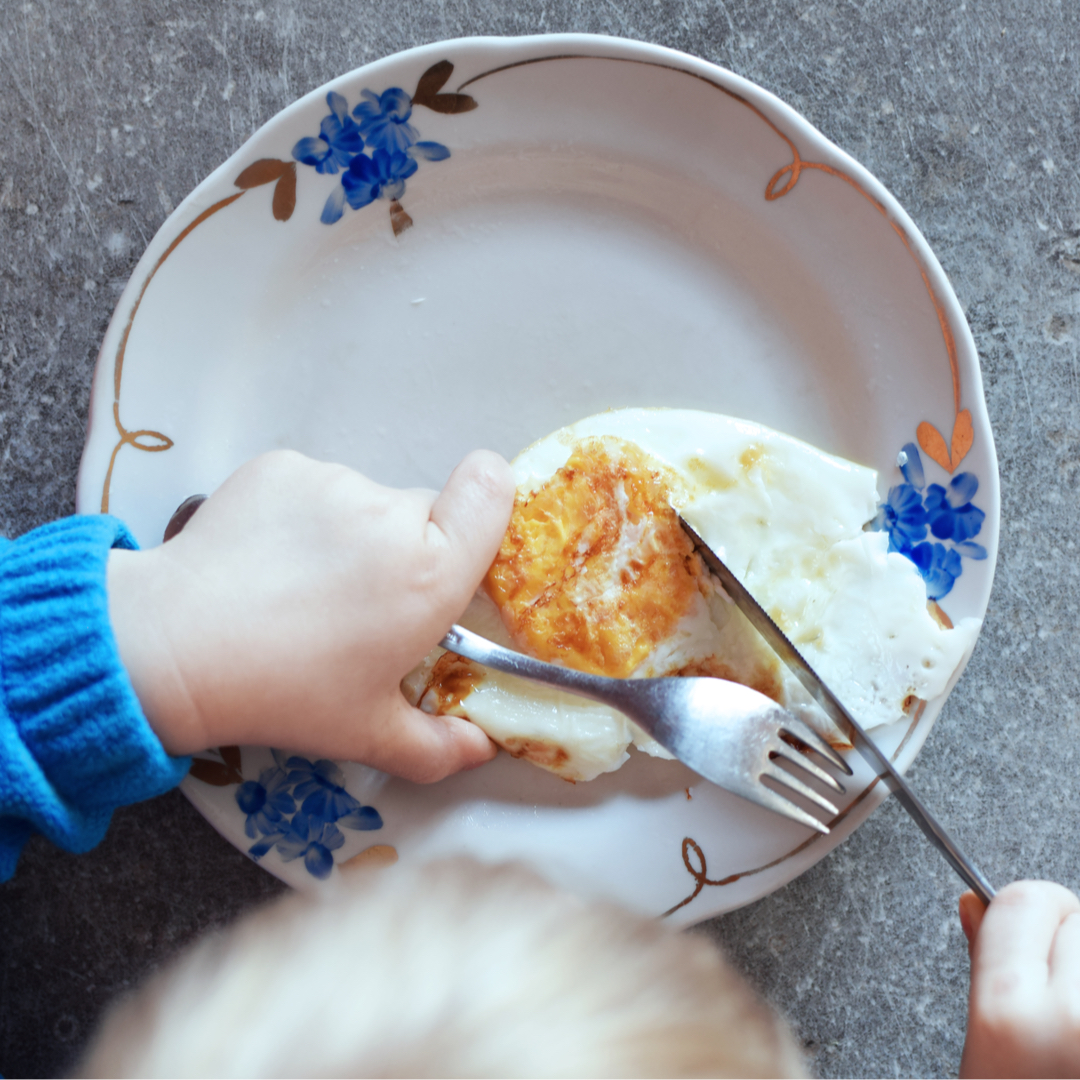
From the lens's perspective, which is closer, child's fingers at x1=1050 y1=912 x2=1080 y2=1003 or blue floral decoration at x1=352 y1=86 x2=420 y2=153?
child's fingers at x1=1050 y1=912 x2=1080 y2=1003

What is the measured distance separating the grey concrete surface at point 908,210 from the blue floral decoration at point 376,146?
0.15 meters

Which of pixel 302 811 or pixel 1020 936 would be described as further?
pixel 302 811

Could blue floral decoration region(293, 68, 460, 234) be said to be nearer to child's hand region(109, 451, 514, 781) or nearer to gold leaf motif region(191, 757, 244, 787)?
child's hand region(109, 451, 514, 781)

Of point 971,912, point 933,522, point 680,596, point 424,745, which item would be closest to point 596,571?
point 680,596

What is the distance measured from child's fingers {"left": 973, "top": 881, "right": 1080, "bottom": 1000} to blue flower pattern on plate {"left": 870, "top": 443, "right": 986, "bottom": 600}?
0.27 metres

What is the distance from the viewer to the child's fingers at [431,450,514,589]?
744mm

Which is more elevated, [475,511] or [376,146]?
[376,146]

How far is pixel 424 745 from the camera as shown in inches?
29.6

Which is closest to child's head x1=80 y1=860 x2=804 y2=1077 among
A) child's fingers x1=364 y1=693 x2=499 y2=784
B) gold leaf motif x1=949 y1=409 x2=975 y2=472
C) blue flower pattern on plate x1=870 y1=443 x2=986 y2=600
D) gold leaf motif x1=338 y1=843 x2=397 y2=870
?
gold leaf motif x1=338 y1=843 x2=397 y2=870

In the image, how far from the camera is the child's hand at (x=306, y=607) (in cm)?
69

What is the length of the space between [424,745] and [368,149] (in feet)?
1.95

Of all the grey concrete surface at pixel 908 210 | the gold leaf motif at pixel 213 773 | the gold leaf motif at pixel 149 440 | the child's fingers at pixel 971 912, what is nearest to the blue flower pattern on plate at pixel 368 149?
the grey concrete surface at pixel 908 210

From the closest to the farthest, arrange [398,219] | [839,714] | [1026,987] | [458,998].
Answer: [458,998]
[1026,987]
[839,714]
[398,219]

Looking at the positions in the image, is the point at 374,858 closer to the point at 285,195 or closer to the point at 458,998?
the point at 458,998
